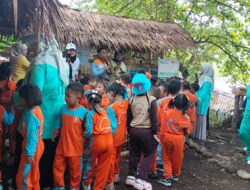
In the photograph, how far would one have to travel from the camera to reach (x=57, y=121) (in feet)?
13.1

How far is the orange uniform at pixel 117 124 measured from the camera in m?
4.46

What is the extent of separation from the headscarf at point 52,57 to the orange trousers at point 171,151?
6.47 feet

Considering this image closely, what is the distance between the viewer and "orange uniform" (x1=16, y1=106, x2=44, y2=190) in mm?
3469

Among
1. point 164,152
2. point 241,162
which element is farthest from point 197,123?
point 164,152

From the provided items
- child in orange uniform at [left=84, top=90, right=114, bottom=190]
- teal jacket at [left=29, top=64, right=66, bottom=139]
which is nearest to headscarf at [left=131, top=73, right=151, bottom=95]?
child in orange uniform at [left=84, top=90, right=114, bottom=190]

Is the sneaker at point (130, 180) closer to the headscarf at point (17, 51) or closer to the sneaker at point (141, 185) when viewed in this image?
the sneaker at point (141, 185)

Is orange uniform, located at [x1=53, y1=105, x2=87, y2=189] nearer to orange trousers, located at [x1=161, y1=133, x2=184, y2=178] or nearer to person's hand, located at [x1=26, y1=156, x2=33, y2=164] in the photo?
person's hand, located at [x1=26, y1=156, x2=33, y2=164]

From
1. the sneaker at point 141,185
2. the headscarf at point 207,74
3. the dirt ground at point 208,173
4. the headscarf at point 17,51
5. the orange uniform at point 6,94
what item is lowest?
the dirt ground at point 208,173

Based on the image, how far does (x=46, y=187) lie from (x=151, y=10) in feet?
31.4

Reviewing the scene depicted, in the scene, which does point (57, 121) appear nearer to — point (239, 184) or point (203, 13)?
point (239, 184)

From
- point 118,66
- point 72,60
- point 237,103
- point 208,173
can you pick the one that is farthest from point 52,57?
point 237,103

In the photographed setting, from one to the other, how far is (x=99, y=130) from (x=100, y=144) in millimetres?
173

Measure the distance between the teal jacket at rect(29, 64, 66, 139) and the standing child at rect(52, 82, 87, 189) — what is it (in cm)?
8

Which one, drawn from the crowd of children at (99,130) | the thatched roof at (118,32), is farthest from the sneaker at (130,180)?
the thatched roof at (118,32)
